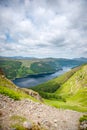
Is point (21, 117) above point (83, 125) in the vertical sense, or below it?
above

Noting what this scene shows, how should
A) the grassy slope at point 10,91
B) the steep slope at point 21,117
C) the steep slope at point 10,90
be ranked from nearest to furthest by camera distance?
the steep slope at point 21,117 < the grassy slope at point 10,91 < the steep slope at point 10,90

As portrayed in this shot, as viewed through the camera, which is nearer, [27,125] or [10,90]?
[27,125]

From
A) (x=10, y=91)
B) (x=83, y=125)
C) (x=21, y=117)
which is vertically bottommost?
(x=83, y=125)

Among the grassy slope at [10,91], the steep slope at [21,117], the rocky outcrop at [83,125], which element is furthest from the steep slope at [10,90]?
the rocky outcrop at [83,125]

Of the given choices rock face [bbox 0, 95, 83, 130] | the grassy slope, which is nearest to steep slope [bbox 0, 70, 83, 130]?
rock face [bbox 0, 95, 83, 130]

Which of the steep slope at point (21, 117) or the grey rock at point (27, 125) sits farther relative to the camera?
the grey rock at point (27, 125)

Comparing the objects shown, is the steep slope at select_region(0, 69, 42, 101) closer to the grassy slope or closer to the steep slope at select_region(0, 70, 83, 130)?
the grassy slope

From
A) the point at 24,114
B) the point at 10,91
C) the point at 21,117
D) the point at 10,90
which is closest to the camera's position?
the point at 21,117

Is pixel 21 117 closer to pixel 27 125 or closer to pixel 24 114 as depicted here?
pixel 24 114

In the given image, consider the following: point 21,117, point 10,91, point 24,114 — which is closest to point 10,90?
point 10,91

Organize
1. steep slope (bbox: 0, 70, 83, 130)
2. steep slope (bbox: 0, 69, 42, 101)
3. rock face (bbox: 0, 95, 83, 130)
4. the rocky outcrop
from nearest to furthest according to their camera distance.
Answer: steep slope (bbox: 0, 70, 83, 130) < rock face (bbox: 0, 95, 83, 130) < steep slope (bbox: 0, 69, 42, 101) < the rocky outcrop

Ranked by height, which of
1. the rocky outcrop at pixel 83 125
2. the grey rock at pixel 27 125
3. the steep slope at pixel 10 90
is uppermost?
the steep slope at pixel 10 90

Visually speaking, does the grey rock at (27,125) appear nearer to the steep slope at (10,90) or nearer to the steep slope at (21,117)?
the steep slope at (21,117)

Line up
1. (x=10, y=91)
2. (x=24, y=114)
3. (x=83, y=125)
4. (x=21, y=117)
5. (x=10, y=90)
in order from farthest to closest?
(x=10, y=90) < (x=10, y=91) < (x=83, y=125) < (x=24, y=114) < (x=21, y=117)
